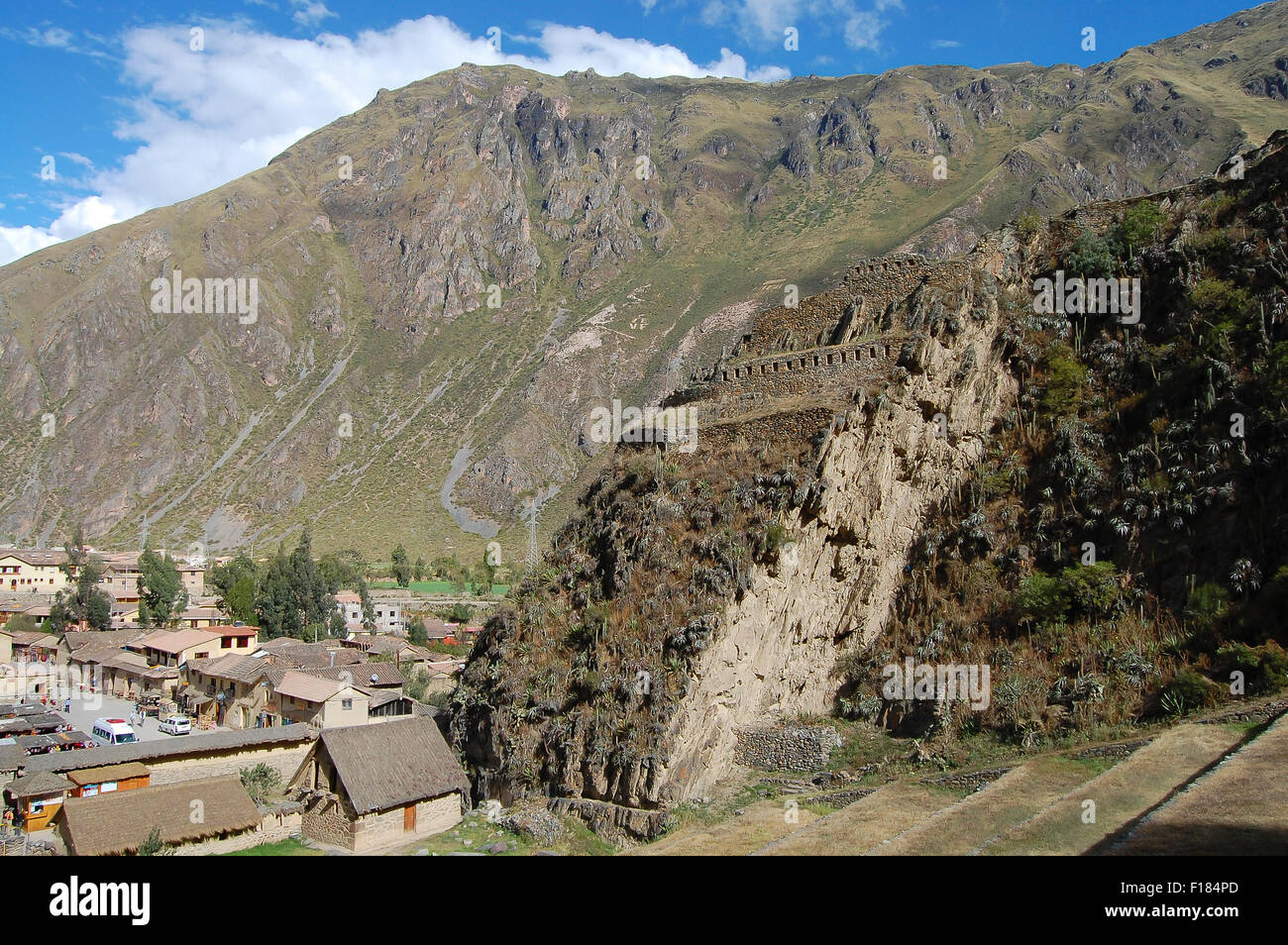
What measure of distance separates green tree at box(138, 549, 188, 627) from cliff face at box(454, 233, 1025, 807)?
4809cm

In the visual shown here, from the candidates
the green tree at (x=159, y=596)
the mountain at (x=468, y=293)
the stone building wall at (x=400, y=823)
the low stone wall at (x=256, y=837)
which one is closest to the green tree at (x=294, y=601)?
the green tree at (x=159, y=596)

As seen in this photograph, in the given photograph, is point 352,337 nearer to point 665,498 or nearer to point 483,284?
point 483,284

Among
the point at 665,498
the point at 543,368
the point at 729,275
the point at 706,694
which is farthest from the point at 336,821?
the point at 729,275

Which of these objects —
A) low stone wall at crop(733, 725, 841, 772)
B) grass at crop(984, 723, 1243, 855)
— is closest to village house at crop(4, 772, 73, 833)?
low stone wall at crop(733, 725, 841, 772)

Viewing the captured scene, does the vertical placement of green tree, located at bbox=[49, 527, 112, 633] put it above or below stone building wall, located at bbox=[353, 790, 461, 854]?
above

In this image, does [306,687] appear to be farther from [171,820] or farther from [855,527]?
[855,527]

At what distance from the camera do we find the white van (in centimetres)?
3597

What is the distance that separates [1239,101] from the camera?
6004 inches

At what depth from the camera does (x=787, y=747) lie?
21.7m

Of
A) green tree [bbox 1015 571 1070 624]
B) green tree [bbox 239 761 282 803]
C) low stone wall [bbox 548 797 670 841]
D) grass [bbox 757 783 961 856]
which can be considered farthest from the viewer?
green tree [bbox 239 761 282 803]

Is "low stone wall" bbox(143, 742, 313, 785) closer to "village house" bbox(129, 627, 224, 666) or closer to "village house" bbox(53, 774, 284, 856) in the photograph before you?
"village house" bbox(53, 774, 284, 856)

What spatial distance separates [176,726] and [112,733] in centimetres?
251

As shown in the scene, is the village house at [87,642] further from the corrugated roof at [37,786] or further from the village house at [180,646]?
the corrugated roof at [37,786]

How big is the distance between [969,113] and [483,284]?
367ft
